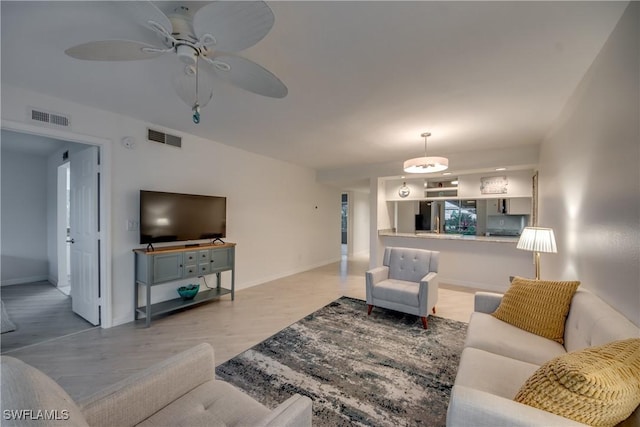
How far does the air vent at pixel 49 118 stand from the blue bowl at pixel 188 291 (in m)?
2.20

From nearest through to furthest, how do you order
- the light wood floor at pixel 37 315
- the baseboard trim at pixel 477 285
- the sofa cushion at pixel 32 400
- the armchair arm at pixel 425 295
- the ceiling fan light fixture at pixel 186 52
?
1. the sofa cushion at pixel 32 400
2. the ceiling fan light fixture at pixel 186 52
3. the light wood floor at pixel 37 315
4. the armchair arm at pixel 425 295
5. the baseboard trim at pixel 477 285

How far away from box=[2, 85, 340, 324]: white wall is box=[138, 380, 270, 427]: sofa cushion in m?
2.50

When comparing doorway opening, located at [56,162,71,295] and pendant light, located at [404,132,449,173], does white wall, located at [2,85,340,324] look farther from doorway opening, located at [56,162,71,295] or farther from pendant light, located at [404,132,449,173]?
pendant light, located at [404,132,449,173]

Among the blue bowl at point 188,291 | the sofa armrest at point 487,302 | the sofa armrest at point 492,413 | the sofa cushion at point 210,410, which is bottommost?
the blue bowl at point 188,291

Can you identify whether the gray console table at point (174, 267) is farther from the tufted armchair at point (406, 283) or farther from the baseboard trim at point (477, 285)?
the baseboard trim at point (477, 285)

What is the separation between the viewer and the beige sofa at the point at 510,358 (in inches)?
35.9

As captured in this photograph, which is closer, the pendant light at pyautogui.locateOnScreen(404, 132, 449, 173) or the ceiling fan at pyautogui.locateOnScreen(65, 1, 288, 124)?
the ceiling fan at pyautogui.locateOnScreen(65, 1, 288, 124)

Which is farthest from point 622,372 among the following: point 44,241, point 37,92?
point 44,241

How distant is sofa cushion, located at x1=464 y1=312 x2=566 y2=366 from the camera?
1.59m

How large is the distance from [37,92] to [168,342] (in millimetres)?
2731


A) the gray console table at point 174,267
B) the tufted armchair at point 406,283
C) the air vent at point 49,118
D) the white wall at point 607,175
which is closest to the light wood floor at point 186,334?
the gray console table at point 174,267

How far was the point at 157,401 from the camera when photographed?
113 cm

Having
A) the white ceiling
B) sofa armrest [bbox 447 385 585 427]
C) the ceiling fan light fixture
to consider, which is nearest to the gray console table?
the white ceiling

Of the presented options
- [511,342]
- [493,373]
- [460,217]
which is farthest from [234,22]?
[460,217]
